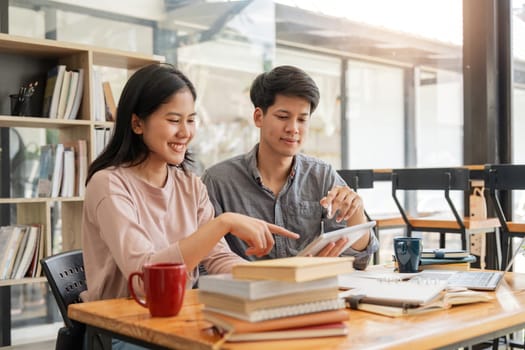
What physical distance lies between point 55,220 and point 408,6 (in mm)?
3427

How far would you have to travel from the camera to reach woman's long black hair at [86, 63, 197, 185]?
1665mm

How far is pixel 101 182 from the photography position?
1537 mm

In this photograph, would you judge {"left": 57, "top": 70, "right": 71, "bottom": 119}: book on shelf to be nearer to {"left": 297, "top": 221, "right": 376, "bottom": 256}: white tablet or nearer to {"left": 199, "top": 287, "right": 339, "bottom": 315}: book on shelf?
{"left": 297, "top": 221, "right": 376, "bottom": 256}: white tablet

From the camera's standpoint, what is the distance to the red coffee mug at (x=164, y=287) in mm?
1152

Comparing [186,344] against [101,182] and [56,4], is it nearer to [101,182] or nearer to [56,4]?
[101,182]

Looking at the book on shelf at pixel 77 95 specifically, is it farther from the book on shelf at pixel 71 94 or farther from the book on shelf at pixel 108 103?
the book on shelf at pixel 108 103

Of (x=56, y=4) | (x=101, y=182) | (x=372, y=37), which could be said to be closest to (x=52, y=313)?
(x=56, y=4)

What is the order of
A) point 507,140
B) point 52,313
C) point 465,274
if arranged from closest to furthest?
point 465,274 < point 52,313 < point 507,140

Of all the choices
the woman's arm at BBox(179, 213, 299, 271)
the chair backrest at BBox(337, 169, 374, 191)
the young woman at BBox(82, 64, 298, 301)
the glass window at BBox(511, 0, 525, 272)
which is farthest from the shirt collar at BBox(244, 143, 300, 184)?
the glass window at BBox(511, 0, 525, 272)

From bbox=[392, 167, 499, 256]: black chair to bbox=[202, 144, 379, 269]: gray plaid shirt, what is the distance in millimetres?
1613

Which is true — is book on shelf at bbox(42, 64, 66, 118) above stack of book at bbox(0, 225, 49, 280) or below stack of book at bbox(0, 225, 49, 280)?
above

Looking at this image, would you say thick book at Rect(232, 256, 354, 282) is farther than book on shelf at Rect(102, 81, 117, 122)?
No

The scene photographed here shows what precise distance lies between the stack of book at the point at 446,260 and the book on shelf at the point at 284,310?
0.78m

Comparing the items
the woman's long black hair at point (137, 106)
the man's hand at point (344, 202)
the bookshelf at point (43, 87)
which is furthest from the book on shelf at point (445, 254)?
the bookshelf at point (43, 87)
